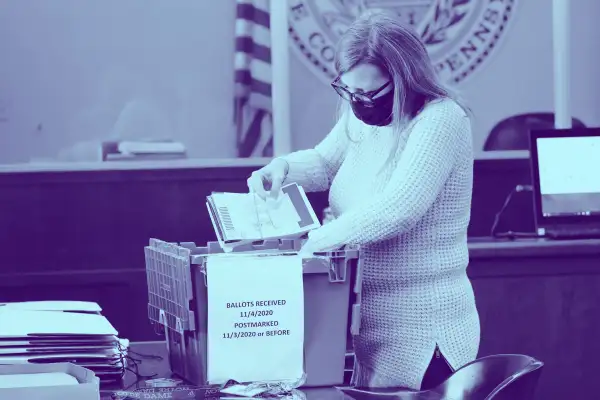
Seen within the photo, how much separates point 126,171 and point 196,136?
0.35 metres

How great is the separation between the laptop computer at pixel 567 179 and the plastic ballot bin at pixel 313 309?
2.40 metres

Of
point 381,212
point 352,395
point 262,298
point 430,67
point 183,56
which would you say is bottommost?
point 352,395

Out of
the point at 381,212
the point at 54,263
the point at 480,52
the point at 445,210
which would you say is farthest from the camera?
the point at 480,52

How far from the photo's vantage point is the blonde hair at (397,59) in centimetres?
200

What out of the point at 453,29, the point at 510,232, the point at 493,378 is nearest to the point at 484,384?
the point at 493,378

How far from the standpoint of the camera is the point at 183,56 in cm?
429

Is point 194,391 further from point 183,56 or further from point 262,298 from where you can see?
point 183,56

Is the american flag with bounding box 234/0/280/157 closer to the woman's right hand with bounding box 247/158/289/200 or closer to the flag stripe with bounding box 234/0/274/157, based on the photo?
the flag stripe with bounding box 234/0/274/157

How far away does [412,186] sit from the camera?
1.94m

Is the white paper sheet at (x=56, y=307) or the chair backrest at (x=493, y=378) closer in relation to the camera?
the chair backrest at (x=493, y=378)

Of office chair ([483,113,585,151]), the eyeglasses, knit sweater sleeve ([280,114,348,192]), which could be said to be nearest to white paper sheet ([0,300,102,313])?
knit sweater sleeve ([280,114,348,192])

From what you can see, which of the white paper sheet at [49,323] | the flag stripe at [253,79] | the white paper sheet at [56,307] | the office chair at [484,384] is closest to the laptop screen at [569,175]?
the flag stripe at [253,79]

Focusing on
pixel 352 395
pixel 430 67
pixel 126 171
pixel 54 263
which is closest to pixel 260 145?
pixel 126 171

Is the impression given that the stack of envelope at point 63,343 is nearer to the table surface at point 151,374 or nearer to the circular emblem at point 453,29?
the table surface at point 151,374
